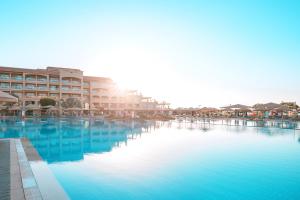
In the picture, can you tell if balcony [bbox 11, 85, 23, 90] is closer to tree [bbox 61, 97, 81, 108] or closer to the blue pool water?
tree [bbox 61, 97, 81, 108]

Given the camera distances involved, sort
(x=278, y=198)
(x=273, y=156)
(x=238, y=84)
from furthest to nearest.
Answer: (x=238, y=84)
(x=273, y=156)
(x=278, y=198)

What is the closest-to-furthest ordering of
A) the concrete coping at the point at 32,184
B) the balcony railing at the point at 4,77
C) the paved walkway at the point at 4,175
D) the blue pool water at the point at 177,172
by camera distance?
the paved walkway at the point at 4,175 < the concrete coping at the point at 32,184 < the blue pool water at the point at 177,172 < the balcony railing at the point at 4,77

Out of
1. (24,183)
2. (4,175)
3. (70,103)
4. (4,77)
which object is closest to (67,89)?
(70,103)

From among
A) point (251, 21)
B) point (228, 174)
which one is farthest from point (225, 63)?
point (228, 174)

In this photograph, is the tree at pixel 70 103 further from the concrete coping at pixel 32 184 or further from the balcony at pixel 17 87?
the concrete coping at pixel 32 184

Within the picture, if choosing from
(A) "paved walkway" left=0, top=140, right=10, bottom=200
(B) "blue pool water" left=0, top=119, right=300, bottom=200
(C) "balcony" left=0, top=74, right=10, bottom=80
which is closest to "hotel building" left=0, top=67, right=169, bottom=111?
(C) "balcony" left=0, top=74, right=10, bottom=80

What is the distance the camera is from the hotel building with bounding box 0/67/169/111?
3812cm

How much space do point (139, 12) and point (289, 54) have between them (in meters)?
13.9

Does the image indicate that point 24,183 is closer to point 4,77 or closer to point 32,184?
point 32,184

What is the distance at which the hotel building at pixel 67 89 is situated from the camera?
38.1 metres

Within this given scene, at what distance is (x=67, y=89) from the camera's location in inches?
1716

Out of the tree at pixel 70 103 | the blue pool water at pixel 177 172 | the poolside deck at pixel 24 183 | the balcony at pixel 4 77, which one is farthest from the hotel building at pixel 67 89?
the poolside deck at pixel 24 183

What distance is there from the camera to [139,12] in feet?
53.6

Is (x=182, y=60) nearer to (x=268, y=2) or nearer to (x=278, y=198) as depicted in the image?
(x=268, y=2)
